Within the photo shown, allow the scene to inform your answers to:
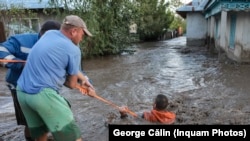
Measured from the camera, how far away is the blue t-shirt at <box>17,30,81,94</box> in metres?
2.83

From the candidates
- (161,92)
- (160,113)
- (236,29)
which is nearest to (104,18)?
(236,29)

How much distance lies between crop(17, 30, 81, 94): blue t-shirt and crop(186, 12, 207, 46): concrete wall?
20.9 metres

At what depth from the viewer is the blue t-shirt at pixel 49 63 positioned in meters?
2.83

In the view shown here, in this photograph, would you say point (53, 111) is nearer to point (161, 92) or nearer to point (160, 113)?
point (160, 113)

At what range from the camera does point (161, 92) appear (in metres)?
7.70

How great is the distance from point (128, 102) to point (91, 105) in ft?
2.82

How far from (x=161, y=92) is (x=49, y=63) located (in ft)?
17.0

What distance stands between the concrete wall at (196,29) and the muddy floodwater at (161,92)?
1098 centimetres

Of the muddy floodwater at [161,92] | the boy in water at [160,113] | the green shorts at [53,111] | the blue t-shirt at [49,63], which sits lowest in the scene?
the muddy floodwater at [161,92]

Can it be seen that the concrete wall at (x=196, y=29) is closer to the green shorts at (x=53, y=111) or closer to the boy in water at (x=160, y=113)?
the boy in water at (x=160, y=113)

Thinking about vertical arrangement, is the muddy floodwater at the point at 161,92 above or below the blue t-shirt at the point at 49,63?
below

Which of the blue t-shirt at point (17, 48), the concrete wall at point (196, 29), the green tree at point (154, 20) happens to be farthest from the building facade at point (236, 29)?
the green tree at point (154, 20)

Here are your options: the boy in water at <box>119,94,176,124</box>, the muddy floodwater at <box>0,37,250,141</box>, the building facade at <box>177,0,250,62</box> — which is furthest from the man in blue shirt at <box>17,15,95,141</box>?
the building facade at <box>177,0,250,62</box>

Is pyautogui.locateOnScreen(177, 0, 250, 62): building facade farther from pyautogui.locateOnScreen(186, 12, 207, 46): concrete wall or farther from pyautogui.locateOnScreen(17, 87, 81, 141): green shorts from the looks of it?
pyautogui.locateOnScreen(186, 12, 207, 46): concrete wall
